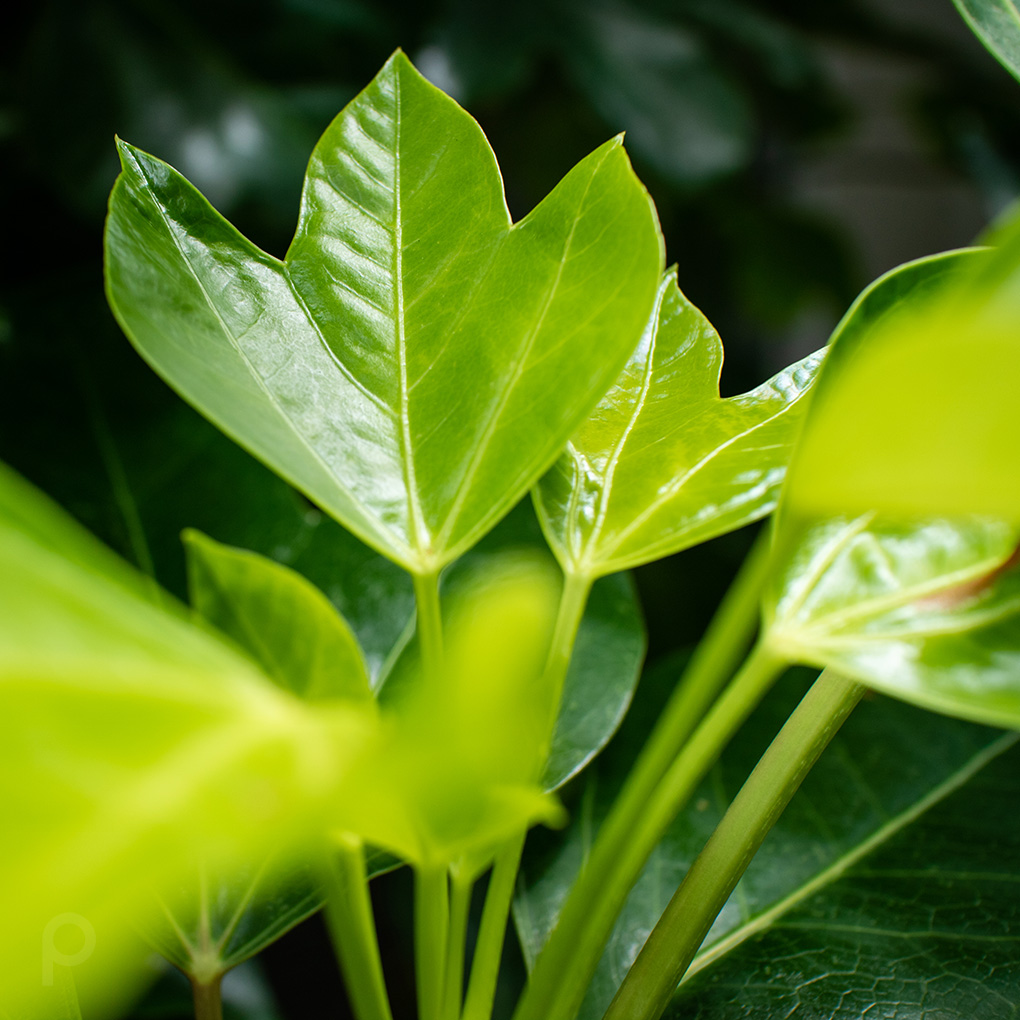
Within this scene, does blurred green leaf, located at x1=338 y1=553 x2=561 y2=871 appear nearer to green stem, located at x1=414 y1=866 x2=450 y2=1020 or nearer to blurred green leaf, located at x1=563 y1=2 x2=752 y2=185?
green stem, located at x1=414 y1=866 x2=450 y2=1020

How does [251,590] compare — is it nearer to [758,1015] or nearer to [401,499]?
[401,499]

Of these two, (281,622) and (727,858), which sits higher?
(281,622)

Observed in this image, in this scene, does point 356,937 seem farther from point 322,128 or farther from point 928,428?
point 322,128

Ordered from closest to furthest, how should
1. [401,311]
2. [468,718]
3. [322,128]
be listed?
→ 1. [468,718]
2. [401,311]
3. [322,128]

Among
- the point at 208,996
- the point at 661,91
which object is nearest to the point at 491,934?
the point at 208,996

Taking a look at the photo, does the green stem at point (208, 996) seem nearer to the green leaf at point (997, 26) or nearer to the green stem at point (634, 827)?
the green stem at point (634, 827)

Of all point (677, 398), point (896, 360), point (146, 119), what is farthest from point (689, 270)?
point (896, 360)

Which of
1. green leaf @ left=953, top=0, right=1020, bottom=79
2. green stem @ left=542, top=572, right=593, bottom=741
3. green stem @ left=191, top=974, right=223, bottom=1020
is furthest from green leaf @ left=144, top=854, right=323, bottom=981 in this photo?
green leaf @ left=953, top=0, right=1020, bottom=79

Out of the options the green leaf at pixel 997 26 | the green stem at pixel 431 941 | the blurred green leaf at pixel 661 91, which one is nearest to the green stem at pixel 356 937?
the green stem at pixel 431 941
